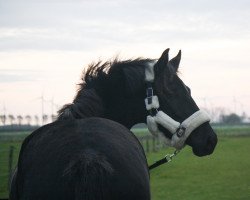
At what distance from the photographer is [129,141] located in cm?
291

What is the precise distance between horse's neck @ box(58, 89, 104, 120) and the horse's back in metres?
0.77

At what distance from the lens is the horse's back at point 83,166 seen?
2357 mm

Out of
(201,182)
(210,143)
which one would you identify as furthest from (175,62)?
(201,182)

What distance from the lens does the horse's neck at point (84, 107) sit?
3648 millimetres

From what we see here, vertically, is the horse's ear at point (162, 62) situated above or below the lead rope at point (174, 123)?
above

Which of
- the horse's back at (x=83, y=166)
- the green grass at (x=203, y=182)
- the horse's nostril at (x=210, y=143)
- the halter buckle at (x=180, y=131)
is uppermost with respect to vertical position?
the horse's back at (x=83, y=166)

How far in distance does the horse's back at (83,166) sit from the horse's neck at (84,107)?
0.77m

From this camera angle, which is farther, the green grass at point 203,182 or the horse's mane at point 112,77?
the green grass at point 203,182

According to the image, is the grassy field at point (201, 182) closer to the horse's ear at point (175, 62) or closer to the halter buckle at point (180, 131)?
the horse's ear at point (175, 62)

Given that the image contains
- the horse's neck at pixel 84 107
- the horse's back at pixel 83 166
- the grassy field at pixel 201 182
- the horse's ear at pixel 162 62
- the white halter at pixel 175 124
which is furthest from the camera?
the grassy field at pixel 201 182

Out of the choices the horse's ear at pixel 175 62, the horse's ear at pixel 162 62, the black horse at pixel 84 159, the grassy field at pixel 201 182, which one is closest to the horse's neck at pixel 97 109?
the black horse at pixel 84 159

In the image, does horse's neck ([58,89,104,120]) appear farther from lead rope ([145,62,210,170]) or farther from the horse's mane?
lead rope ([145,62,210,170])

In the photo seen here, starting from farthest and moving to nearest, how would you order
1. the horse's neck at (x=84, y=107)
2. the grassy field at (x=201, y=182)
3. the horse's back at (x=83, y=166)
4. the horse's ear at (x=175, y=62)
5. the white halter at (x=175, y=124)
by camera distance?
the grassy field at (x=201, y=182) → the horse's ear at (x=175, y=62) → the white halter at (x=175, y=124) → the horse's neck at (x=84, y=107) → the horse's back at (x=83, y=166)

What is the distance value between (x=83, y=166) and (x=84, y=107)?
140 centimetres
